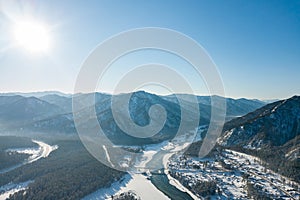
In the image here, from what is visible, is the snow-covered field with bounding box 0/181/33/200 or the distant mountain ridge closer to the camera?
the snow-covered field with bounding box 0/181/33/200

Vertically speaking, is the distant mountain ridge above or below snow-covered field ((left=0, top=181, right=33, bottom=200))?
above

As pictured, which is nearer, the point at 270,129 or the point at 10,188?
the point at 10,188

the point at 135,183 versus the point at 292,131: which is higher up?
the point at 292,131

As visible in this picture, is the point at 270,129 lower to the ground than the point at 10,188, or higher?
higher

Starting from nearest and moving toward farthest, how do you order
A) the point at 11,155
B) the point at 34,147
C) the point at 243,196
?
the point at 243,196 < the point at 11,155 < the point at 34,147

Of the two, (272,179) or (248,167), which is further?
(248,167)

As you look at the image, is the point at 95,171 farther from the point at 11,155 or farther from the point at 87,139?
the point at 87,139

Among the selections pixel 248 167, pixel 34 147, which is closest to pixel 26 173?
pixel 34 147

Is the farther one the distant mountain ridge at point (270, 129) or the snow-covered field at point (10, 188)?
the distant mountain ridge at point (270, 129)

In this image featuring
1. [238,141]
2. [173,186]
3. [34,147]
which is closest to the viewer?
[173,186]

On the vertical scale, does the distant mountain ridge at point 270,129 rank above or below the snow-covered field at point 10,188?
above
